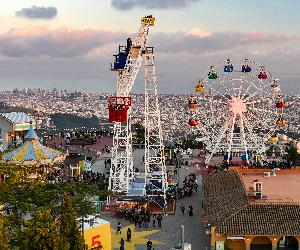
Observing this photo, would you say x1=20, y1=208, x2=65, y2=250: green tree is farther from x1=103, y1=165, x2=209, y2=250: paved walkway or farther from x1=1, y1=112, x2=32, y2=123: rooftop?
x1=1, y1=112, x2=32, y2=123: rooftop

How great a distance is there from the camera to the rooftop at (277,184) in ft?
99.6

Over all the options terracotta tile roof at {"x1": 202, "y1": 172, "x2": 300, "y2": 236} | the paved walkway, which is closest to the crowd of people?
the paved walkway

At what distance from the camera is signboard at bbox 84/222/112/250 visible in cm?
2655

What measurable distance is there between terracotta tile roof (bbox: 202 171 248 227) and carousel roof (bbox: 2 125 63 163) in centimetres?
1332

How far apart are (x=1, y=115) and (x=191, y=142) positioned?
72.3ft

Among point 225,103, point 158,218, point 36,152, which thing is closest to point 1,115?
point 36,152

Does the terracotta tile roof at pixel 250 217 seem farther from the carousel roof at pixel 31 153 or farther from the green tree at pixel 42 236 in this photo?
→ the carousel roof at pixel 31 153

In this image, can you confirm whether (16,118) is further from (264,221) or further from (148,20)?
(264,221)

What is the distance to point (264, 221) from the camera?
1075 inches

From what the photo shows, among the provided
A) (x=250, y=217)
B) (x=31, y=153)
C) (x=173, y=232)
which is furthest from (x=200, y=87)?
(x=250, y=217)

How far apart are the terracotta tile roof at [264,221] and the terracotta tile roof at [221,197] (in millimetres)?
544

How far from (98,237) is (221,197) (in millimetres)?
8479

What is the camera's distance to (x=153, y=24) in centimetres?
Result: 3988

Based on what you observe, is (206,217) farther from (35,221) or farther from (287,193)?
(35,221)
